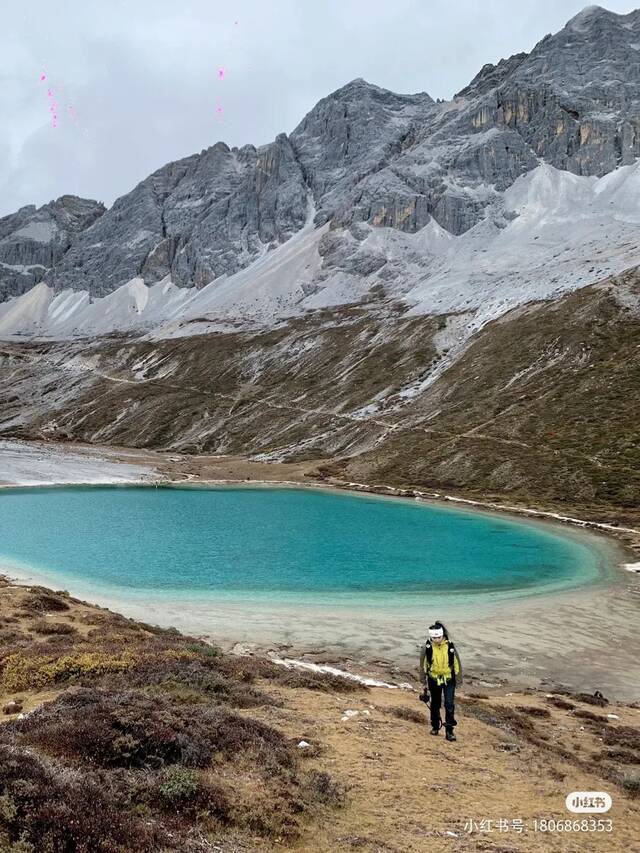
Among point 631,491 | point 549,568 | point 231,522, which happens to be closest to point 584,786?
point 549,568

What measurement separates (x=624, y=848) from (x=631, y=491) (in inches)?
2833

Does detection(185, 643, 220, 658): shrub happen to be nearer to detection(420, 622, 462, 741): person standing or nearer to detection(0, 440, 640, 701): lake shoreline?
detection(0, 440, 640, 701): lake shoreline

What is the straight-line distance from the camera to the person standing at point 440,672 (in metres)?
15.8

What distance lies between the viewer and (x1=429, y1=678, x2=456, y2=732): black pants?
15736 millimetres

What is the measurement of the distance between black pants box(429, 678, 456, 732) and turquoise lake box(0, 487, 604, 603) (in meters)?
21.3

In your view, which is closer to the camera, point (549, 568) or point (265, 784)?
point (265, 784)

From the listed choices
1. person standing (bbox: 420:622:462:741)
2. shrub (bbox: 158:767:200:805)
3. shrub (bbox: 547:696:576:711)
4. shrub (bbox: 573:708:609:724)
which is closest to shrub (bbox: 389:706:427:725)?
person standing (bbox: 420:622:462:741)

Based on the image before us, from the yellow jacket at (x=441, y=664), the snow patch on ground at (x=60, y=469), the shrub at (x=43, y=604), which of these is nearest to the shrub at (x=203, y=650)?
the yellow jacket at (x=441, y=664)

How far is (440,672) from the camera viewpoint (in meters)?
16.0

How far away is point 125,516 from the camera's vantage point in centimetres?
6962

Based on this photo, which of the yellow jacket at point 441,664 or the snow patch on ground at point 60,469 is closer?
the yellow jacket at point 441,664

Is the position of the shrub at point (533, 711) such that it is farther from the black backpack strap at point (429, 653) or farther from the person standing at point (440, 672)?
the black backpack strap at point (429, 653)

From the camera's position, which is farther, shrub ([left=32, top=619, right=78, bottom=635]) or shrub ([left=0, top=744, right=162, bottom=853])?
shrub ([left=32, top=619, right=78, bottom=635])

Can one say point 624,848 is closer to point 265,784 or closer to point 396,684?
point 265,784
